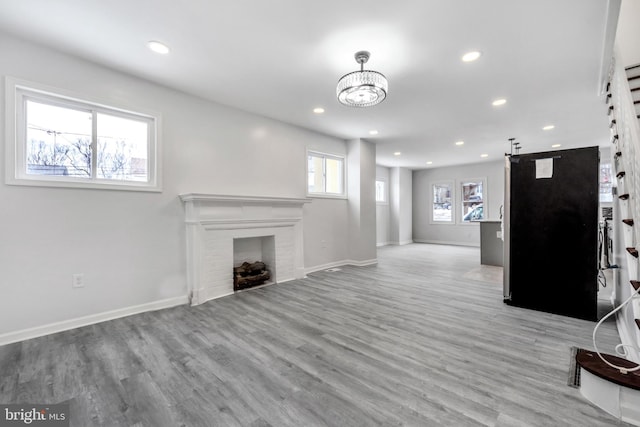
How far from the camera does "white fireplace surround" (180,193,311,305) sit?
11.8 ft

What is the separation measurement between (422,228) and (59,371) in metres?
10.3

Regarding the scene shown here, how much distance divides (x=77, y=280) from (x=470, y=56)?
480cm

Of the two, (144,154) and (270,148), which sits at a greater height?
(270,148)

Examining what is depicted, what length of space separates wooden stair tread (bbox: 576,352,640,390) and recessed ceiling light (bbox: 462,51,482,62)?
2816 millimetres

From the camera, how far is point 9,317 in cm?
250

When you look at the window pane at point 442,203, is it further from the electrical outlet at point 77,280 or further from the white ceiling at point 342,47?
the electrical outlet at point 77,280

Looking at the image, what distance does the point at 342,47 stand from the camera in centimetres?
269

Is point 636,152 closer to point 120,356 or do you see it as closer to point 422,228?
point 120,356

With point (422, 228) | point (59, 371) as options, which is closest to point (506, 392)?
point (59, 371)

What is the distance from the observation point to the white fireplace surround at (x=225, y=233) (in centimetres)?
361

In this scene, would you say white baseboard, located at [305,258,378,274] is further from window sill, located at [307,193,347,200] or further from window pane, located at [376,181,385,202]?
window pane, located at [376,181,385,202]

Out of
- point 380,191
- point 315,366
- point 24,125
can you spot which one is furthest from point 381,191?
point 24,125

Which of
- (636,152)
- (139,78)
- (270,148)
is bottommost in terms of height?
(636,152)

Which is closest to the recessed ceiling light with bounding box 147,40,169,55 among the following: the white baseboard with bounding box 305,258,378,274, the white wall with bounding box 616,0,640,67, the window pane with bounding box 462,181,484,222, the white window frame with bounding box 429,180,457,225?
the white baseboard with bounding box 305,258,378,274
